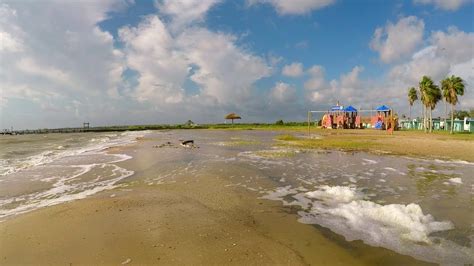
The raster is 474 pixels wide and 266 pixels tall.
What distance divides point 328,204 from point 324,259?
3.91 metres

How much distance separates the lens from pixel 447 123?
254 feet

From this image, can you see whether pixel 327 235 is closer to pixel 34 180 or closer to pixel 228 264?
pixel 228 264

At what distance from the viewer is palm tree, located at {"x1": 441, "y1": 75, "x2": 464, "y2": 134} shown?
52031mm

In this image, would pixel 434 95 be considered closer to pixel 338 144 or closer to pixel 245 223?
pixel 338 144

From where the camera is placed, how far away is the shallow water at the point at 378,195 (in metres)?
6.29

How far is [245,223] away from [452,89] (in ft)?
190

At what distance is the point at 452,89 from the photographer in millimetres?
52719

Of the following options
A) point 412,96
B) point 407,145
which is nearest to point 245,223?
point 407,145

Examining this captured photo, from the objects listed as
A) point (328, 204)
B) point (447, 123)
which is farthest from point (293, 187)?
point (447, 123)

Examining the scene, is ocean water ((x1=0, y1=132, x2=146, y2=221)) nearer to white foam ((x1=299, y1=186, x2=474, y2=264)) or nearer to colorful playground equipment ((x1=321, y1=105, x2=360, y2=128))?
white foam ((x1=299, y1=186, x2=474, y2=264))

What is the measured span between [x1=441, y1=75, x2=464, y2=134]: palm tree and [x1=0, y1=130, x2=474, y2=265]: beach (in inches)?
1863

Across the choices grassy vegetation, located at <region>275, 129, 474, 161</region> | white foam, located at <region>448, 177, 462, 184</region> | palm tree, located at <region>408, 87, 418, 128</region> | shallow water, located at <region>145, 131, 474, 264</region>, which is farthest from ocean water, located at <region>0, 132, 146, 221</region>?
palm tree, located at <region>408, 87, 418, 128</region>

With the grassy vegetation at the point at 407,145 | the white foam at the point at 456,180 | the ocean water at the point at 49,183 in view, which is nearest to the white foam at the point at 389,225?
the white foam at the point at 456,180

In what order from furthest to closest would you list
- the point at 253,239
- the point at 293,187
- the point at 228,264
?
the point at 293,187 < the point at 253,239 < the point at 228,264
